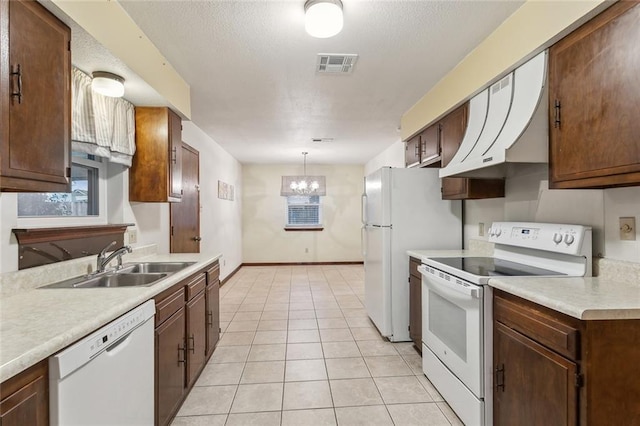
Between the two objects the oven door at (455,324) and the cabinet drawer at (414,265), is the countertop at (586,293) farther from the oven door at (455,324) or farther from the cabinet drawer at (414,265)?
the cabinet drawer at (414,265)

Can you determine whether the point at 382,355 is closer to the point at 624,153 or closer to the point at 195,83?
the point at 624,153

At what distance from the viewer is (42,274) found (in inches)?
65.6

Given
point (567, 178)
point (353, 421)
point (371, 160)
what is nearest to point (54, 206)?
point (353, 421)

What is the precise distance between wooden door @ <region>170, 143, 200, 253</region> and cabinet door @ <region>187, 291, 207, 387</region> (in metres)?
1.40

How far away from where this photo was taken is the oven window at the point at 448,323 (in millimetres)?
1875

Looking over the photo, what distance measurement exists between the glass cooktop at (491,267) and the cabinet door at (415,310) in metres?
0.48

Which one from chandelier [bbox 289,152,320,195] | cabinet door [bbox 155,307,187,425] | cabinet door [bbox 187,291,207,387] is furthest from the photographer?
chandelier [bbox 289,152,320,195]

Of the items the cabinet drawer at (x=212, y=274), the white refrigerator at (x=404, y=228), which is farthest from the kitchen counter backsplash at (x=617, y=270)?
the cabinet drawer at (x=212, y=274)

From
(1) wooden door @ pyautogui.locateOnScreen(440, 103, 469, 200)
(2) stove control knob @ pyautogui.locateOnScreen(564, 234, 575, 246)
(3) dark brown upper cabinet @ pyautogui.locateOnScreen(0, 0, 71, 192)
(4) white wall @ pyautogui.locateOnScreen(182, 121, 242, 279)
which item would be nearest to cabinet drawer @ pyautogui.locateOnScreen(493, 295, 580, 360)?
(2) stove control knob @ pyautogui.locateOnScreen(564, 234, 575, 246)

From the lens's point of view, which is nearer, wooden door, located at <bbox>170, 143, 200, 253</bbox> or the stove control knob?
the stove control knob

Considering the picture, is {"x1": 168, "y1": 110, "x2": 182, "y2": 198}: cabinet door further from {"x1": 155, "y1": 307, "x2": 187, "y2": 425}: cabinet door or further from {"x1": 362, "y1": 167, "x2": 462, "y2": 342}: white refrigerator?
{"x1": 362, "y1": 167, "x2": 462, "y2": 342}: white refrigerator

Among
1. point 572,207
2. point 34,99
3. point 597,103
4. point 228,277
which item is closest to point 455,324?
A: point 572,207

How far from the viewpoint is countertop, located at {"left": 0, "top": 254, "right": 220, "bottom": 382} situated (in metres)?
0.90

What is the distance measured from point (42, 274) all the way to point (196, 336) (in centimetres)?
103
